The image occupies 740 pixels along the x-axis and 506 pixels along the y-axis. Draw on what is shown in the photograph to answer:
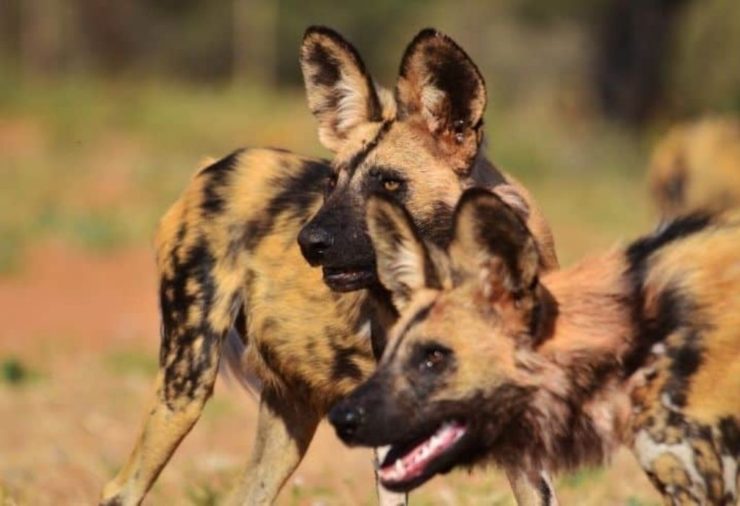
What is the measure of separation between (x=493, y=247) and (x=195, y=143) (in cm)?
1377

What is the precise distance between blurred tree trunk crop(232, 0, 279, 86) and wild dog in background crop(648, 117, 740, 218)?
39.5ft

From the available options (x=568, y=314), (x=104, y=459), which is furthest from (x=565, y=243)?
(x=568, y=314)

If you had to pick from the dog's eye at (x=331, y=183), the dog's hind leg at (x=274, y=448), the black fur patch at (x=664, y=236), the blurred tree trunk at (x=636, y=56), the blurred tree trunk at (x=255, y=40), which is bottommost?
the blurred tree trunk at (x=255, y=40)

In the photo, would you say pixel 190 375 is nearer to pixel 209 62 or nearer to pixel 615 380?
pixel 615 380

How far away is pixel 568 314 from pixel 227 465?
2.32m

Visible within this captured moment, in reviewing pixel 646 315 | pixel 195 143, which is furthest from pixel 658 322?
pixel 195 143

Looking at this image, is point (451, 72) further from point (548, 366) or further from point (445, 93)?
point (548, 366)

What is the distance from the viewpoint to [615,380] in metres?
3.24

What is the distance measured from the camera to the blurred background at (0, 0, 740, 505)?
5.73 meters

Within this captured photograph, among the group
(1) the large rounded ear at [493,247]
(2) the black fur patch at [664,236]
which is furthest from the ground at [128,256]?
(1) the large rounded ear at [493,247]

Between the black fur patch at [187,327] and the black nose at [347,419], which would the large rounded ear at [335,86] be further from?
the black nose at [347,419]

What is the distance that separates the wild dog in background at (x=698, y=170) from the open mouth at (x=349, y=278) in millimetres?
6043

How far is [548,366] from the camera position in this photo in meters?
3.22

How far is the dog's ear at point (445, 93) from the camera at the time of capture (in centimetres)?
414
